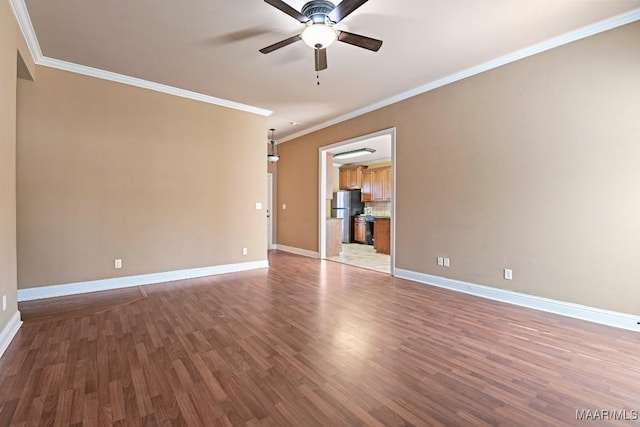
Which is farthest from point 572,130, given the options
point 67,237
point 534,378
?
point 67,237

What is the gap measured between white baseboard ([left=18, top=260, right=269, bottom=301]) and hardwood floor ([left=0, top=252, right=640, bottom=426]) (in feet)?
0.77

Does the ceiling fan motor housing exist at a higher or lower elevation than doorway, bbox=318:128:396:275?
higher

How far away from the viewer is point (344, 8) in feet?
7.71

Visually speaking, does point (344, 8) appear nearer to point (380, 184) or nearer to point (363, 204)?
point (380, 184)

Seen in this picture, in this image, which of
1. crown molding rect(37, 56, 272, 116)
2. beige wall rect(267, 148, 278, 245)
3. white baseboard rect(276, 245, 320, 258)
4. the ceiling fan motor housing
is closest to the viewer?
the ceiling fan motor housing

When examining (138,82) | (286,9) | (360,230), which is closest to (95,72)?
(138,82)

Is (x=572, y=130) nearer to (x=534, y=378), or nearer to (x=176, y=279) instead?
(x=534, y=378)

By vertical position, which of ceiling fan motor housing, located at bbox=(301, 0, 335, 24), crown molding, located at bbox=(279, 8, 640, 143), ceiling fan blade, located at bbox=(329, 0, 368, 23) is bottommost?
ceiling fan blade, located at bbox=(329, 0, 368, 23)

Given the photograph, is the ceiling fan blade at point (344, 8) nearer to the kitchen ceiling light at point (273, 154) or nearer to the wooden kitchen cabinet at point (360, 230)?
the kitchen ceiling light at point (273, 154)

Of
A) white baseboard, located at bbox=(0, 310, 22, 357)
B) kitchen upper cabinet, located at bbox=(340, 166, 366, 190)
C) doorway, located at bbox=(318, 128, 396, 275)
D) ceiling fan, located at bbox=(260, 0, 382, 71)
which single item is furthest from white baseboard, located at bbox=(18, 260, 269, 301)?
kitchen upper cabinet, located at bbox=(340, 166, 366, 190)

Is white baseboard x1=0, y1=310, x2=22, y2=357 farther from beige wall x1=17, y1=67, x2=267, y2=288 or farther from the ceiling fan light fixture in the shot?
the ceiling fan light fixture

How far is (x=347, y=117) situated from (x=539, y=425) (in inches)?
209

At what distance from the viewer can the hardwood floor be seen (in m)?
1.71

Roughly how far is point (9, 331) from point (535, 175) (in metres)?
5.41
